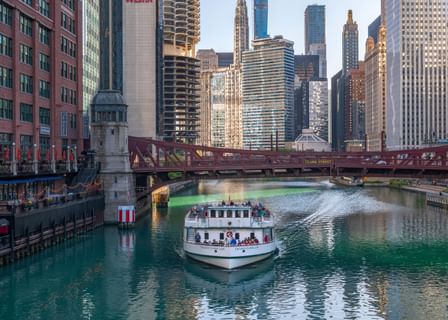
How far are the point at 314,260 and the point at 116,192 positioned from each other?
37.0 m

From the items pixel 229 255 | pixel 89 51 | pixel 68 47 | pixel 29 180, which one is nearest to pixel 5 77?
pixel 29 180

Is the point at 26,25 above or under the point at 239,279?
above

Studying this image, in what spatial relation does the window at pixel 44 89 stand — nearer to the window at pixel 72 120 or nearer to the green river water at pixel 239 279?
the window at pixel 72 120

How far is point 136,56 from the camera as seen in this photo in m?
194

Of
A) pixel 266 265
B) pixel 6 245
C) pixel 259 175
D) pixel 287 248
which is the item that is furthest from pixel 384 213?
pixel 6 245

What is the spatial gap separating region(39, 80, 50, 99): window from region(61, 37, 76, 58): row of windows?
7552 millimetres

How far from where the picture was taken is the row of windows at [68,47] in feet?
307

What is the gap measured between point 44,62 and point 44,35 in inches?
148

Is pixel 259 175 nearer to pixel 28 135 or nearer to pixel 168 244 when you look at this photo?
pixel 168 244

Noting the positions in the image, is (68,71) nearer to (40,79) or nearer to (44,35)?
(44,35)

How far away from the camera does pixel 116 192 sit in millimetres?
91188

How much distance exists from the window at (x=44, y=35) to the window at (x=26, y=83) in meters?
6.76

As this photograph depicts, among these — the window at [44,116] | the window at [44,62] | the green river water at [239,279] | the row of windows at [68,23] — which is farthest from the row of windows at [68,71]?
the green river water at [239,279]

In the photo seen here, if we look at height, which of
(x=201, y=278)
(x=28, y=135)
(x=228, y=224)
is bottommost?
(x=201, y=278)
